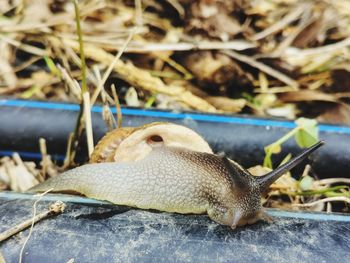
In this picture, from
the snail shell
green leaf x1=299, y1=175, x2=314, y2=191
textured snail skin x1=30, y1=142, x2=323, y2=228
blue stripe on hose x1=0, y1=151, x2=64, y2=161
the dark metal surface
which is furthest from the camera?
blue stripe on hose x1=0, y1=151, x2=64, y2=161

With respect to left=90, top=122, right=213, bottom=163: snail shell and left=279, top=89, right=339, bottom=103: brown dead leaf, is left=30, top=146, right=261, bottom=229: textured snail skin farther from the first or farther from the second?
left=279, top=89, right=339, bottom=103: brown dead leaf

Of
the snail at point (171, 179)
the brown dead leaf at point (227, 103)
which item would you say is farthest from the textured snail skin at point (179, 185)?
the brown dead leaf at point (227, 103)

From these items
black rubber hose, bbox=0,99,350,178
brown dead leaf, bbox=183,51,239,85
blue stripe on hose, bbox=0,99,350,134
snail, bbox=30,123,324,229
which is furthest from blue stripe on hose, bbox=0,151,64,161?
brown dead leaf, bbox=183,51,239,85

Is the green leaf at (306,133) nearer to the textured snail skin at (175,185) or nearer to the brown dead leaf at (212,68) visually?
the textured snail skin at (175,185)

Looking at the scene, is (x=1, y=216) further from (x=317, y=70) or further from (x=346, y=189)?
(x=317, y=70)

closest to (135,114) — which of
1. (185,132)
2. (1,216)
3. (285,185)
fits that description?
(185,132)

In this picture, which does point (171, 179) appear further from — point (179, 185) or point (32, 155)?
point (32, 155)

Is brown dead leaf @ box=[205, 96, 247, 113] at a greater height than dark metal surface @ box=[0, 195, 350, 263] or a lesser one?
greater
